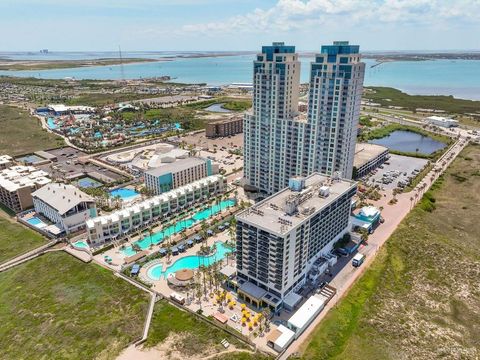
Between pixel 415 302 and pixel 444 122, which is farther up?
pixel 444 122

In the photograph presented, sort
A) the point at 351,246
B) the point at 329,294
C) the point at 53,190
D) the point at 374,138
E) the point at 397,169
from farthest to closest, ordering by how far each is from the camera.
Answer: the point at 374,138 → the point at 397,169 → the point at 53,190 → the point at 351,246 → the point at 329,294

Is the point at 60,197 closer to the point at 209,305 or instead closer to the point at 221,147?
the point at 209,305

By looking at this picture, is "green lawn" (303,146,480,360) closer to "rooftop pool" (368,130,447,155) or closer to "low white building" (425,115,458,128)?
"rooftop pool" (368,130,447,155)

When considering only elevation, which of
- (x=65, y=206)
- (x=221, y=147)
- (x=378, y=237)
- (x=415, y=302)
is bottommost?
(x=415, y=302)

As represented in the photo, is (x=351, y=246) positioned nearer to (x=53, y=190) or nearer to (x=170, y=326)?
(x=170, y=326)

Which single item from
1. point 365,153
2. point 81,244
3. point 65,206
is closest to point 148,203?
point 81,244

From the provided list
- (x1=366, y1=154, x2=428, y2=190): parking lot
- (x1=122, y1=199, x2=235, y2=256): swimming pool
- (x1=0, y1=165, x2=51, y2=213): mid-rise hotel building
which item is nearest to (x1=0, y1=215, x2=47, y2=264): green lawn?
(x1=0, y1=165, x2=51, y2=213): mid-rise hotel building

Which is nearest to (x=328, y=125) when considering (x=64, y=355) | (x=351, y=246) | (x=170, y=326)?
(x=351, y=246)
